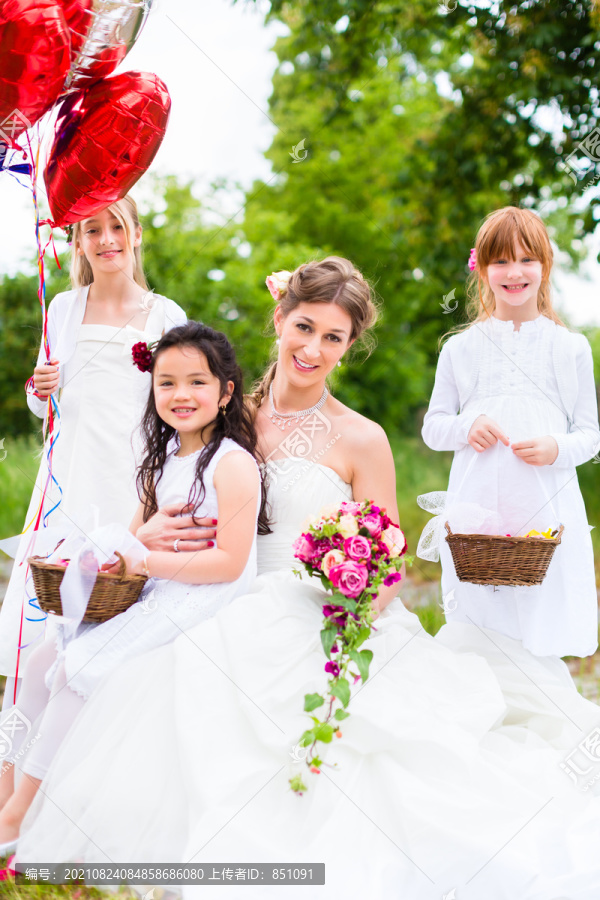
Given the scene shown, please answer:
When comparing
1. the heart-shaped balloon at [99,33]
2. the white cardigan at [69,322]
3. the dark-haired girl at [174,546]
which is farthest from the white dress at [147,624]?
the heart-shaped balloon at [99,33]

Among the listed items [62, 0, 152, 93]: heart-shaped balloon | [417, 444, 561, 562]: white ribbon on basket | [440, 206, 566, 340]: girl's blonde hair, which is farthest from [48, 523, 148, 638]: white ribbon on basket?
[440, 206, 566, 340]: girl's blonde hair

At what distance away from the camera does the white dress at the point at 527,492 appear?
3.53 m

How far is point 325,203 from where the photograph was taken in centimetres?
1661

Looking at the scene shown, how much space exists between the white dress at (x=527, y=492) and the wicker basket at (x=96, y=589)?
1.40 metres

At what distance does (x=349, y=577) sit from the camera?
8.84 ft

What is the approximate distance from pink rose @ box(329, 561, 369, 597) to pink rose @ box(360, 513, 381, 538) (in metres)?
0.12

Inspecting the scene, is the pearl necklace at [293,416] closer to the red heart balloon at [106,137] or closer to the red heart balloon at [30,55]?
the red heart balloon at [106,137]

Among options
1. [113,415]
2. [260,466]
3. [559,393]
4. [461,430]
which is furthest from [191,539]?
[559,393]

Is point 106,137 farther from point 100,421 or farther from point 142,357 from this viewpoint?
point 100,421

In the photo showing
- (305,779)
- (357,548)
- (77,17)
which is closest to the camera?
(305,779)

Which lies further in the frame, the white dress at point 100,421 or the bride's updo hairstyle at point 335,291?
the white dress at point 100,421

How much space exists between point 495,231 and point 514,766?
81.8 inches

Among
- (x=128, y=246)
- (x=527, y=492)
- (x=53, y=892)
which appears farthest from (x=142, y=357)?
(x=53, y=892)

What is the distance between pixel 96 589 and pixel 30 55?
176 centimetres
